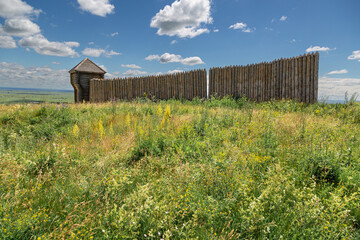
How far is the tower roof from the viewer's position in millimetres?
19664

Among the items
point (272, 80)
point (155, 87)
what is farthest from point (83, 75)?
point (272, 80)

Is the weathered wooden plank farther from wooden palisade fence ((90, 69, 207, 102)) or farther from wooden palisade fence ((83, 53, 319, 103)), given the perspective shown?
wooden palisade fence ((90, 69, 207, 102))

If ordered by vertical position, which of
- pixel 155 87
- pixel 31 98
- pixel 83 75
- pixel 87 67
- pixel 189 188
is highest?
pixel 87 67

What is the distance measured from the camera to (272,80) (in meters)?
10.8

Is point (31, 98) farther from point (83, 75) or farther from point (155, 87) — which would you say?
point (83, 75)

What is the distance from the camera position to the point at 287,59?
10.2 metres

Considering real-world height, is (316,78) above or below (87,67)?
below

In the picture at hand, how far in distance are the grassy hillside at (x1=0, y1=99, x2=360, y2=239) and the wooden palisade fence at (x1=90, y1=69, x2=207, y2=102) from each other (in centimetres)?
793

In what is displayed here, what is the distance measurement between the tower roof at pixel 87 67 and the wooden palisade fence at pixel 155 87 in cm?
121

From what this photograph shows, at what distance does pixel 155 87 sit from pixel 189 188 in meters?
14.3

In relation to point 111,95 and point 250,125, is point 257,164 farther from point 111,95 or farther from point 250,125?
point 111,95

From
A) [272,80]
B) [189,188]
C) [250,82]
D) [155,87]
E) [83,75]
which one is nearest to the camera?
[189,188]

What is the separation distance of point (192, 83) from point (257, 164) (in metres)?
11.1

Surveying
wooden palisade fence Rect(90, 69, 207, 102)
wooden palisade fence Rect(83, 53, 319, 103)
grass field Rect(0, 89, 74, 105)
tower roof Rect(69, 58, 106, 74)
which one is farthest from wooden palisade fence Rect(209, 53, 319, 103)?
tower roof Rect(69, 58, 106, 74)
